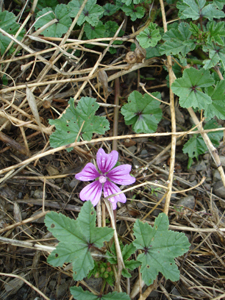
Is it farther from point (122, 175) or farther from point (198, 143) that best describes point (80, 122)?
point (198, 143)

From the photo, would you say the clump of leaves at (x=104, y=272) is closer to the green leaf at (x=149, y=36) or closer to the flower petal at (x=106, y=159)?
the flower petal at (x=106, y=159)

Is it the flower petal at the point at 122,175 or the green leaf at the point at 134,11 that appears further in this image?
the green leaf at the point at 134,11

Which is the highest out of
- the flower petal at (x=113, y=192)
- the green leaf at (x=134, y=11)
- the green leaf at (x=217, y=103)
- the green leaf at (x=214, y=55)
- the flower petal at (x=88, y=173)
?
the green leaf at (x=134, y=11)

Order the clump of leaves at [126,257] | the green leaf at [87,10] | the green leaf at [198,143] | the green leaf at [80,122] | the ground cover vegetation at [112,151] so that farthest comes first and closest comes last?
the green leaf at [198,143]
the green leaf at [87,10]
the green leaf at [80,122]
the ground cover vegetation at [112,151]
the clump of leaves at [126,257]

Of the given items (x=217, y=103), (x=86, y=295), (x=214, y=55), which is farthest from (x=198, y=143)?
(x=86, y=295)

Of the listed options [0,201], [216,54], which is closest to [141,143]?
[216,54]

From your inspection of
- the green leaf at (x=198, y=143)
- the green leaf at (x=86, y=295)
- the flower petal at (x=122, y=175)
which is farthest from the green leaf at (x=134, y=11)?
the green leaf at (x=86, y=295)
